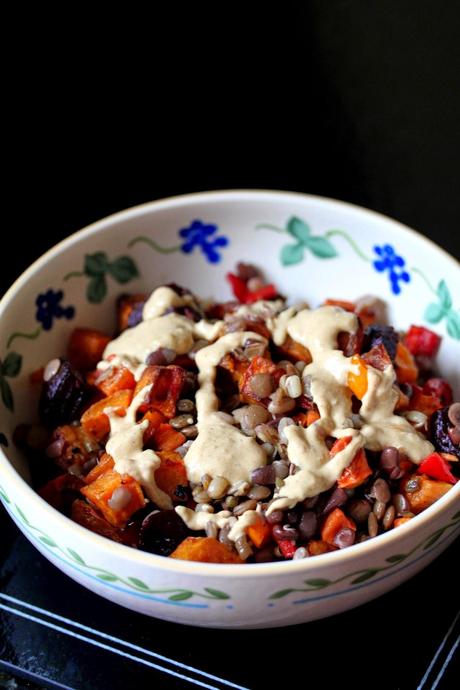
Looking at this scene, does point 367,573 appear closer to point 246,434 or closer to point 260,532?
point 260,532

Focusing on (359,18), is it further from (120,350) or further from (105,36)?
(120,350)

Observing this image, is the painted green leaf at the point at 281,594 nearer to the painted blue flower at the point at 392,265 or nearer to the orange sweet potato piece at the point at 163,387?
the orange sweet potato piece at the point at 163,387

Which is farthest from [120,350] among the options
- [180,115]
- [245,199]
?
[180,115]

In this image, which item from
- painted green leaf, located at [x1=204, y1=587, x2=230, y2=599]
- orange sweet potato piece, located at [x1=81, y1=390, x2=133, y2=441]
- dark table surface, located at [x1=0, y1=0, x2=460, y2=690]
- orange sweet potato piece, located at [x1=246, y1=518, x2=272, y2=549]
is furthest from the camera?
dark table surface, located at [x1=0, y1=0, x2=460, y2=690]

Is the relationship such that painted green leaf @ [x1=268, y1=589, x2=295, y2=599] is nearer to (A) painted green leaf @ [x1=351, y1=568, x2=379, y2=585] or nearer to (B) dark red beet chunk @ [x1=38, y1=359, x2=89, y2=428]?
(A) painted green leaf @ [x1=351, y1=568, x2=379, y2=585]

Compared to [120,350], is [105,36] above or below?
above

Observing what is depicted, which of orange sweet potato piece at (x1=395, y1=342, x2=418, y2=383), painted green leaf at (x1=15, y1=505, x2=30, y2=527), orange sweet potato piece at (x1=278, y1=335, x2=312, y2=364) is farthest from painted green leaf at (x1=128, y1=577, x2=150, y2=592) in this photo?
orange sweet potato piece at (x1=395, y1=342, x2=418, y2=383)
